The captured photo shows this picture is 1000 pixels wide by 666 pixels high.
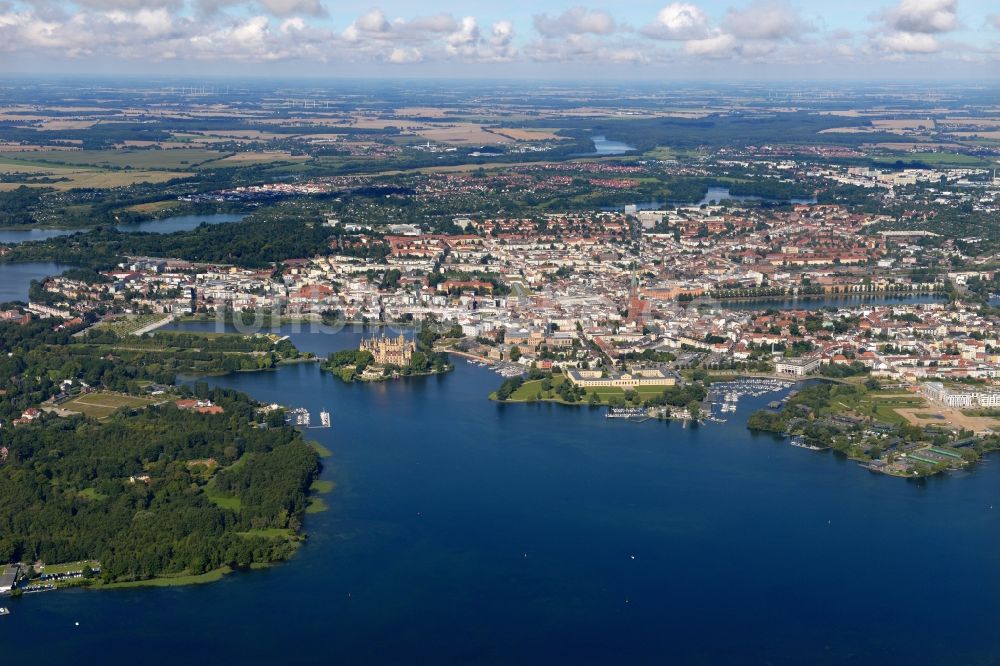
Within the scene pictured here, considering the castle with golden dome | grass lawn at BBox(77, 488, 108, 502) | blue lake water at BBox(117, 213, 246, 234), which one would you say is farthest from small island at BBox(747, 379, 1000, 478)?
blue lake water at BBox(117, 213, 246, 234)

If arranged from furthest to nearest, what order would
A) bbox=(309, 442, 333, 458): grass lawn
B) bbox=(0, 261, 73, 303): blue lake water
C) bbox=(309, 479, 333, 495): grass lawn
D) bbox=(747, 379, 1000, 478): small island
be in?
bbox=(0, 261, 73, 303): blue lake water < bbox=(309, 442, 333, 458): grass lawn < bbox=(747, 379, 1000, 478): small island < bbox=(309, 479, 333, 495): grass lawn

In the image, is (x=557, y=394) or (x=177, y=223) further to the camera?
(x=177, y=223)

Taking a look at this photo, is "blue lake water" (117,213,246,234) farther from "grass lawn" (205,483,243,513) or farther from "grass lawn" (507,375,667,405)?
"grass lawn" (205,483,243,513)

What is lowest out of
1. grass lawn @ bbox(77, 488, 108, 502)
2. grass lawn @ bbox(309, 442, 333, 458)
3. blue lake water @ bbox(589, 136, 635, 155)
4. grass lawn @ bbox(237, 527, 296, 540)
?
grass lawn @ bbox(237, 527, 296, 540)

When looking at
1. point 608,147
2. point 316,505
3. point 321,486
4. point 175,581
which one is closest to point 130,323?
point 321,486

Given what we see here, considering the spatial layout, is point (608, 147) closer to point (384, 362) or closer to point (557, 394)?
point (384, 362)

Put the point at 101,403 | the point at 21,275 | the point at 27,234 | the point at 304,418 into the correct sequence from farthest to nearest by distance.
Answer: the point at 27,234
the point at 21,275
the point at 101,403
the point at 304,418

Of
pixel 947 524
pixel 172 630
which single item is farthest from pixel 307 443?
pixel 947 524
